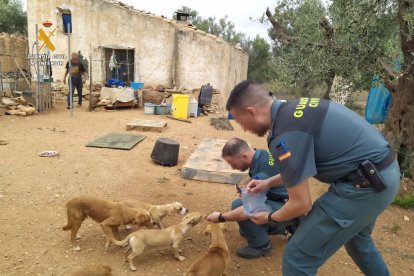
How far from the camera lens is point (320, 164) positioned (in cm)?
217

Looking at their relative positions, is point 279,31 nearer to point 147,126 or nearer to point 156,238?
point 147,126

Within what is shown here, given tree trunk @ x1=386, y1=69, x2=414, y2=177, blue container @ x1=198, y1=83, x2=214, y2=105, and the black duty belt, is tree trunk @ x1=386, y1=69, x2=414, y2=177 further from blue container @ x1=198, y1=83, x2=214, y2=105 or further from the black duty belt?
blue container @ x1=198, y1=83, x2=214, y2=105

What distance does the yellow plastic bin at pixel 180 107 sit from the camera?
39.0 ft

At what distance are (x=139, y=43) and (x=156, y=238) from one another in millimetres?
12841

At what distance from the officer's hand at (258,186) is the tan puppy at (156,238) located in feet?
2.69

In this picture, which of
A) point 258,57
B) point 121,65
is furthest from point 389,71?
point 258,57

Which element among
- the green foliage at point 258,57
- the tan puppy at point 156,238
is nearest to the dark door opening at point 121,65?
the tan puppy at point 156,238

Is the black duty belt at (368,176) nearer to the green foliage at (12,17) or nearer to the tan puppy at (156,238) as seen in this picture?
the tan puppy at (156,238)

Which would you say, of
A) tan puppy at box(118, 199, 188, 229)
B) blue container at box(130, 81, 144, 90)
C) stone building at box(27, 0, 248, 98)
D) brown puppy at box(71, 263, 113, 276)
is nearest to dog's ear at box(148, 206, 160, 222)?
tan puppy at box(118, 199, 188, 229)

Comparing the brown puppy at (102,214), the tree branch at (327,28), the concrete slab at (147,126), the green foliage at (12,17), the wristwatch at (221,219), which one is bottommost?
the brown puppy at (102,214)

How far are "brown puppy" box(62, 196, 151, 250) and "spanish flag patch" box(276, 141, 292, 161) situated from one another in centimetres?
221

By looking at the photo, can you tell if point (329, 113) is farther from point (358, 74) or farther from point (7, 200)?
point (7, 200)

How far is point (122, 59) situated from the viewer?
15484 millimetres

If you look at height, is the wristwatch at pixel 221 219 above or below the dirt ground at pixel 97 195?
above
